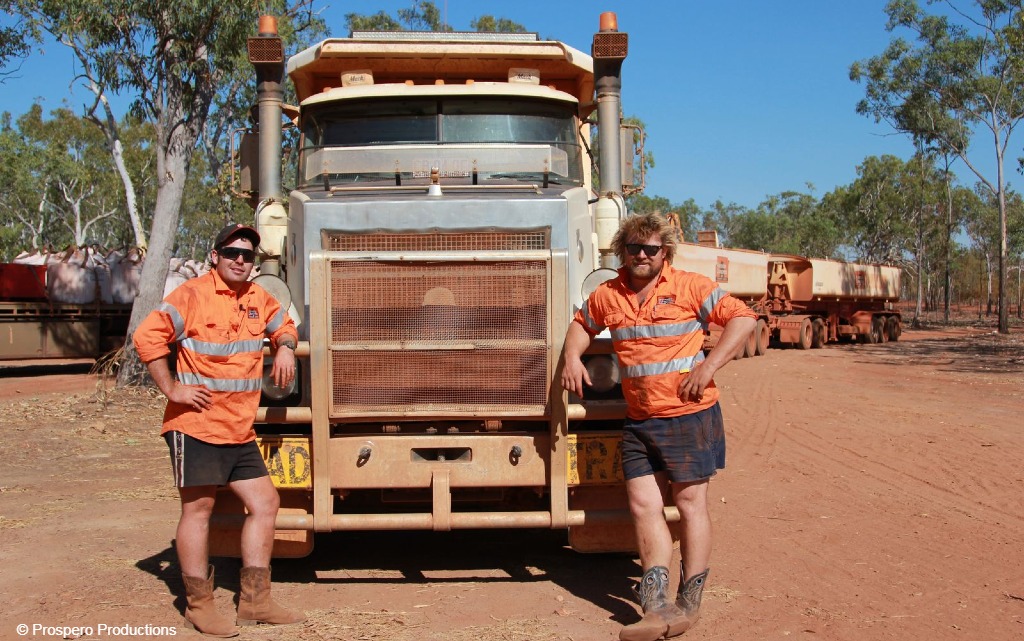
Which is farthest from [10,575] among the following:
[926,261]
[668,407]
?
[926,261]

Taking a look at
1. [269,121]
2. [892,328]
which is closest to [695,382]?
[269,121]

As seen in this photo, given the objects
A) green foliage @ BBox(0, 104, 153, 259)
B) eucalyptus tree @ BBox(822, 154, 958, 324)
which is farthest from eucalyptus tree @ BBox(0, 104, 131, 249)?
eucalyptus tree @ BBox(822, 154, 958, 324)

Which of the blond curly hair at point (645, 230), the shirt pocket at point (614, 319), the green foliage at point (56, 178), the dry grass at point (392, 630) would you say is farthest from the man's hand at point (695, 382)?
the green foliage at point (56, 178)

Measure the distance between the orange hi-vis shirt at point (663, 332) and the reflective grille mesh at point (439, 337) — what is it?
0.44 metres

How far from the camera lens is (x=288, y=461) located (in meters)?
5.36

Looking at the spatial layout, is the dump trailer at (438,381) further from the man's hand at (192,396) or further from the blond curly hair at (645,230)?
the man's hand at (192,396)

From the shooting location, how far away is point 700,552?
4.98m

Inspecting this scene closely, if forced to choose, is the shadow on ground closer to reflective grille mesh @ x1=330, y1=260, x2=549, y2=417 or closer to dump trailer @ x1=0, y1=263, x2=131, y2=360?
reflective grille mesh @ x1=330, y1=260, x2=549, y2=417

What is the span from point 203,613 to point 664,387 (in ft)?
8.54

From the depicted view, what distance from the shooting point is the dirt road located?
5.03m

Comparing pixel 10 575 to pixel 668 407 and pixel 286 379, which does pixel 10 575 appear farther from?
pixel 668 407

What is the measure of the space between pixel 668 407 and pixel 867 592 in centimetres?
168

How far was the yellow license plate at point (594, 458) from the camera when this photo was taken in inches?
212

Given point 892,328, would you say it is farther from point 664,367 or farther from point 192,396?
point 192,396
